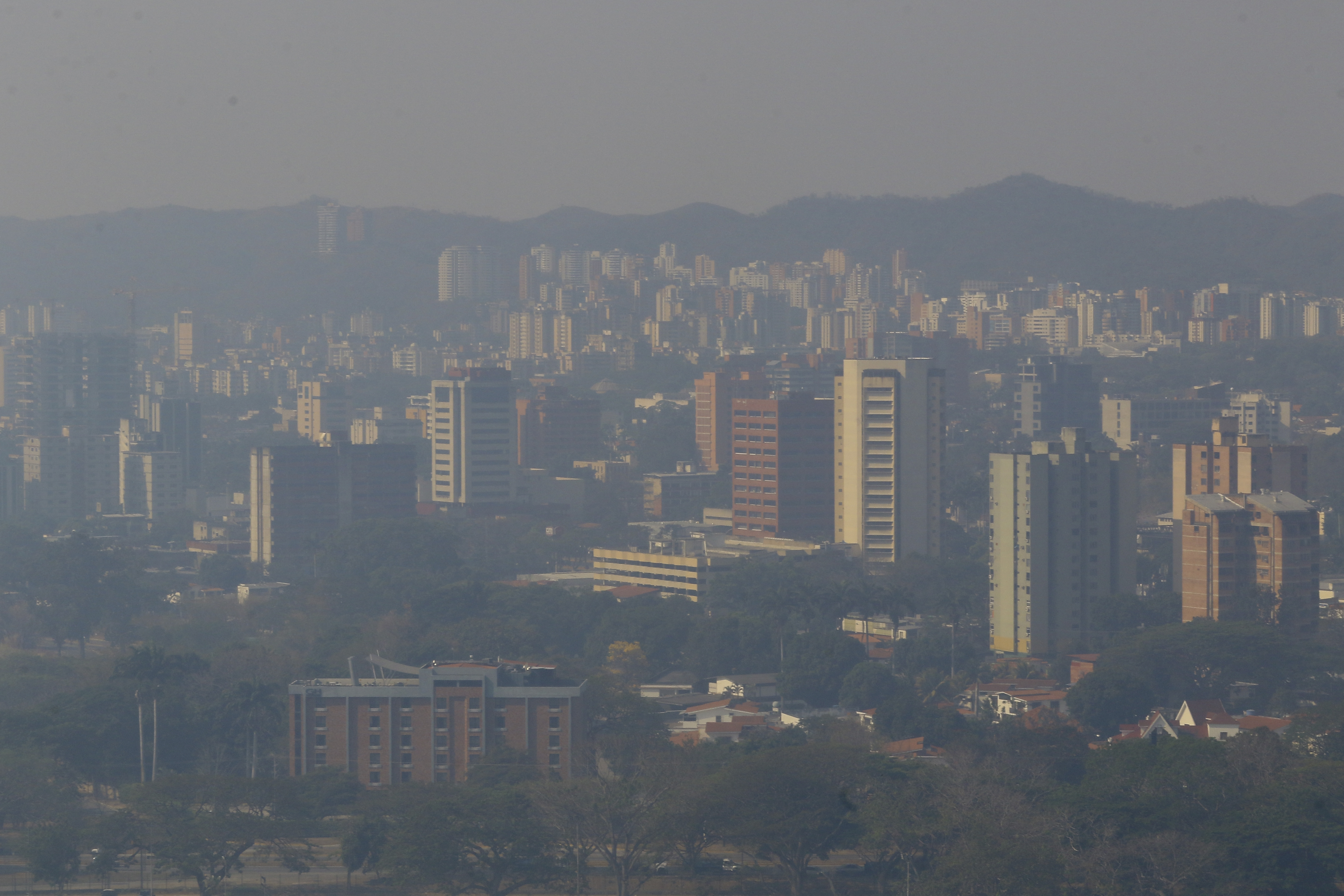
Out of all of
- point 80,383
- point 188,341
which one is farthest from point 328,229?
point 80,383

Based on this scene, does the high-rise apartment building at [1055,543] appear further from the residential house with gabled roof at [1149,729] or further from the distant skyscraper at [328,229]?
the distant skyscraper at [328,229]

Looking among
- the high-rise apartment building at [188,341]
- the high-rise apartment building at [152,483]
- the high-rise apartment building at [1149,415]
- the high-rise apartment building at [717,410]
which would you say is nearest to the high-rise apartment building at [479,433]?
the high-rise apartment building at [152,483]

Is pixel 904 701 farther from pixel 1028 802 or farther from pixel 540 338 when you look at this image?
pixel 540 338

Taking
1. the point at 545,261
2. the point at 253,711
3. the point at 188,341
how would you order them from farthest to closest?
1. the point at 545,261
2. the point at 188,341
3. the point at 253,711

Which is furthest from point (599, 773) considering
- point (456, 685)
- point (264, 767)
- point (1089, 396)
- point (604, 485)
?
point (1089, 396)

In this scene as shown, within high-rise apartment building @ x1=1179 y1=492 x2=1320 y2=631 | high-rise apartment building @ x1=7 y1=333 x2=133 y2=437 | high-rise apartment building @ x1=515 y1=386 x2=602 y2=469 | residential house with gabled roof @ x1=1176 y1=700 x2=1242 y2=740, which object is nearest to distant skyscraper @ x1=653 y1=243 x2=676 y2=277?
high-rise apartment building @ x1=7 y1=333 x2=133 y2=437

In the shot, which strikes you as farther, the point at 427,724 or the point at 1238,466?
the point at 1238,466

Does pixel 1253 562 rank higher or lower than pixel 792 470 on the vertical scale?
lower

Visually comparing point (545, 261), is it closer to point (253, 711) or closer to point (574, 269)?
point (574, 269)
